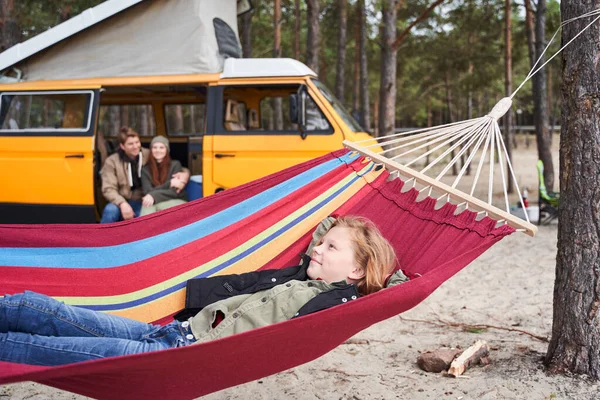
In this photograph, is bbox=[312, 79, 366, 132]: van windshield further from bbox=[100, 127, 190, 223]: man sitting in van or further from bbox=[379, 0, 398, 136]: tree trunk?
bbox=[379, 0, 398, 136]: tree trunk

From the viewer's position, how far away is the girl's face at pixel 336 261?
299 cm

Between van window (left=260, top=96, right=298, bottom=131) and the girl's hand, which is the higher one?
van window (left=260, top=96, right=298, bottom=131)

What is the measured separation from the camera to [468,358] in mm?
3488

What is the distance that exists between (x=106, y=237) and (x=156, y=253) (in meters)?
0.28

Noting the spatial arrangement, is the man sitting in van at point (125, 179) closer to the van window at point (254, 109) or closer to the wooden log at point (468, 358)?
the van window at point (254, 109)

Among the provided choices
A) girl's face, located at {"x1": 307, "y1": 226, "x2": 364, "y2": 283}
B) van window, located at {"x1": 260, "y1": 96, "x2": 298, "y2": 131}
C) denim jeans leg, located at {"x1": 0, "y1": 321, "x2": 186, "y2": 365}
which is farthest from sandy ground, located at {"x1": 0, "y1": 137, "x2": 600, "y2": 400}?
van window, located at {"x1": 260, "y1": 96, "x2": 298, "y2": 131}

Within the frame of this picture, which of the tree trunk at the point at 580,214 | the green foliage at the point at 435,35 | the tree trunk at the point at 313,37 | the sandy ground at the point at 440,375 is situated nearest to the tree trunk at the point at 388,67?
the green foliage at the point at 435,35

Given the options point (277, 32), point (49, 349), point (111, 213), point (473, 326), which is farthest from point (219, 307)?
point (277, 32)

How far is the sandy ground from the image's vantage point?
3.20 metres

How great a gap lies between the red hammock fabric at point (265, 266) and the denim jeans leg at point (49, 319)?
0.39 m

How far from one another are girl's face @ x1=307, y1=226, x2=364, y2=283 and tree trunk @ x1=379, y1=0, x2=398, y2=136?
6.97 metres

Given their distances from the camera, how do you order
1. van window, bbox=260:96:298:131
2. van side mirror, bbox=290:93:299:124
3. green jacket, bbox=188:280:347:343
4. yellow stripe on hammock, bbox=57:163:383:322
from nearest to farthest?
green jacket, bbox=188:280:347:343 < yellow stripe on hammock, bbox=57:163:383:322 < van side mirror, bbox=290:93:299:124 < van window, bbox=260:96:298:131

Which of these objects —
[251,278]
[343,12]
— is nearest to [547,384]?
[251,278]

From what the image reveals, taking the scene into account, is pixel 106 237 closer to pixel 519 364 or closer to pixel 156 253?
pixel 156 253
